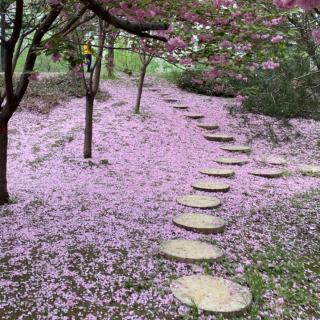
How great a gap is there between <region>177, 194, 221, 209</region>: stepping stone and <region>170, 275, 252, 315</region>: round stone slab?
69.5 inches

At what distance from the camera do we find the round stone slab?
9.31 feet

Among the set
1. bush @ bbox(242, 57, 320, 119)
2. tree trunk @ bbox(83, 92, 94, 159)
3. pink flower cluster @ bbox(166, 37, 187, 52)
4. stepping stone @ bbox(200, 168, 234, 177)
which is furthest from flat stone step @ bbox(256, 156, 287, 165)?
pink flower cluster @ bbox(166, 37, 187, 52)

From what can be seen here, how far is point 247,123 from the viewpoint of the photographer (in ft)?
35.6

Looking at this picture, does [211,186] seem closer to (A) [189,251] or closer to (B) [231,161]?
(B) [231,161]

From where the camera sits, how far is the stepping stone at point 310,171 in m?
7.09

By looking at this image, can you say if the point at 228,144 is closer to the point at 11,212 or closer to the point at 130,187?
the point at 130,187

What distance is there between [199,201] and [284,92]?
5.29 meters

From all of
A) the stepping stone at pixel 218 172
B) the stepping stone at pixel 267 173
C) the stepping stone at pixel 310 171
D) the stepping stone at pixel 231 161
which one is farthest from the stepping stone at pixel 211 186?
the stepping stone at pixel 310 171

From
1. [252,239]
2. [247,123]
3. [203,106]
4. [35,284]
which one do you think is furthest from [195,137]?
[35,284]

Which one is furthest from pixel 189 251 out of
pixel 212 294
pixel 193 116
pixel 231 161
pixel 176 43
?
pixel 193 116

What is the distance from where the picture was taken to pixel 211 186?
5852 mm

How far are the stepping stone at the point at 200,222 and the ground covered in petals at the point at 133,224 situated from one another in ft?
0.32

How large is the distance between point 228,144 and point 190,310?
20.9 ft

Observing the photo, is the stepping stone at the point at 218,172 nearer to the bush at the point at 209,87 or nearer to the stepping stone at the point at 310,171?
the stepping stone at the point at 310,171
